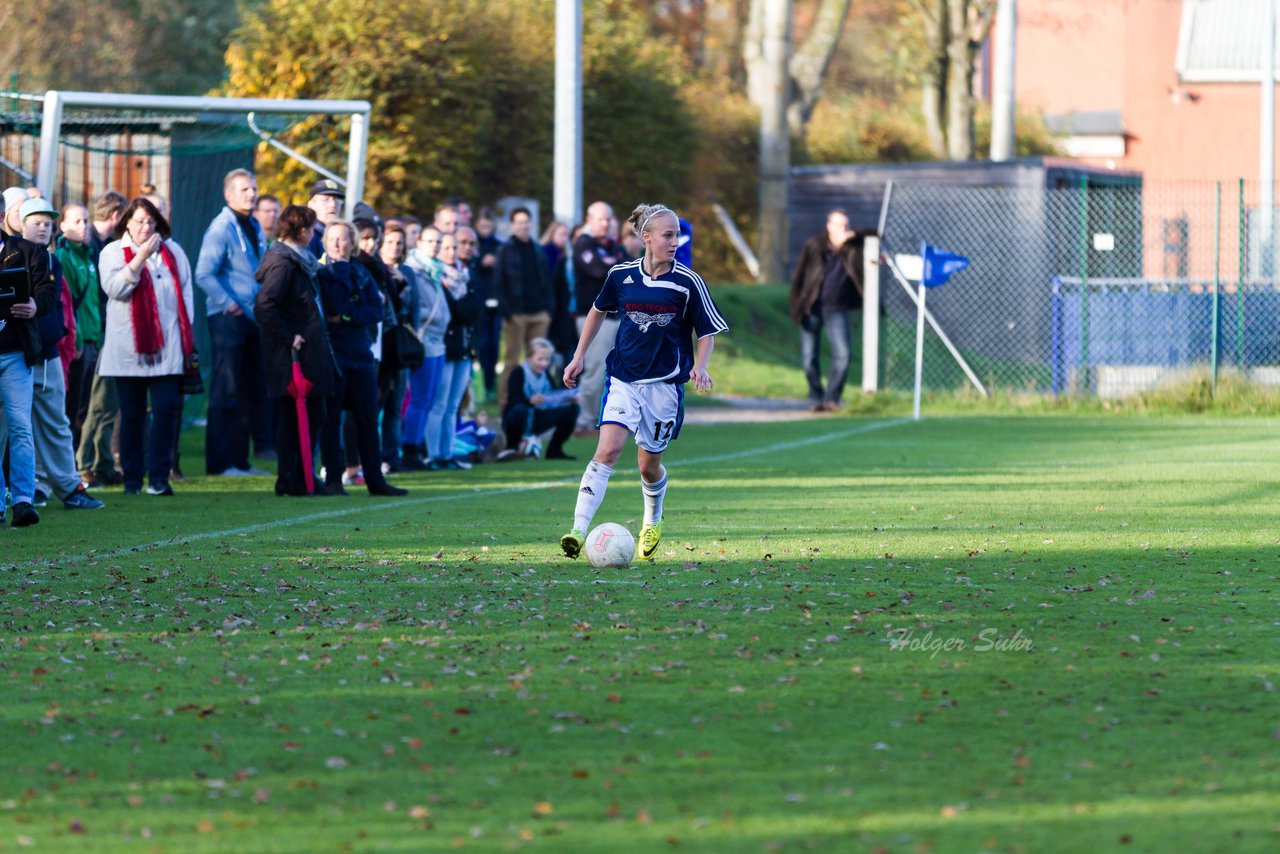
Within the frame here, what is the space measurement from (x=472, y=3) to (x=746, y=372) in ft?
24.9

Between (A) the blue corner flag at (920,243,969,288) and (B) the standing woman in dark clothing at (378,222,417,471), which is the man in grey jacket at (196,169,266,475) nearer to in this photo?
(B) the standing woman in dark clothing at (378,222,417,471)

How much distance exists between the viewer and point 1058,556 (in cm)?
977

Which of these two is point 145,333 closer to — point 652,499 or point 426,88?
point 652,499

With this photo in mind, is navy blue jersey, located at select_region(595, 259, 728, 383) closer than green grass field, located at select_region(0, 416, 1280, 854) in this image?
No

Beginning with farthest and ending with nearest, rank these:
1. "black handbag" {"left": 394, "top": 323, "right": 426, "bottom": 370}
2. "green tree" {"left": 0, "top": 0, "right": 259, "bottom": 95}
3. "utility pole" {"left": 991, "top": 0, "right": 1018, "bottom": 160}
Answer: "green tree" {"left": 0, "top": 0, "right": 259, "bottom": 95}
"utility pole" {"left": 991, "top": 0, "right": 1018, "bottom": 160}
"black handbag" {"left": 394, "top": 323, "right": 426, "bottom": 370}

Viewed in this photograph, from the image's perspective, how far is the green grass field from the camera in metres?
4.94

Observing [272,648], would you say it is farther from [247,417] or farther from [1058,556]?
[247,417]

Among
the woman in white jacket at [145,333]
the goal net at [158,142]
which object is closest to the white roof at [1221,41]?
the goal net at [158,142]

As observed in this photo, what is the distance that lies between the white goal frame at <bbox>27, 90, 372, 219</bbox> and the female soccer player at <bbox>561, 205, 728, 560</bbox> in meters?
5.88

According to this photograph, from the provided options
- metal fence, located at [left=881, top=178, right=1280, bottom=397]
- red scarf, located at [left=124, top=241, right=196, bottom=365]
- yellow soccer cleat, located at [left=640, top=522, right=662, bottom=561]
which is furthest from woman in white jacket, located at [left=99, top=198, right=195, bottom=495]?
metal fence, located at [left=881, top=178, right=1280, bottom=397]

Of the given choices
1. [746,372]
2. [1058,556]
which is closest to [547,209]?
[746,372]

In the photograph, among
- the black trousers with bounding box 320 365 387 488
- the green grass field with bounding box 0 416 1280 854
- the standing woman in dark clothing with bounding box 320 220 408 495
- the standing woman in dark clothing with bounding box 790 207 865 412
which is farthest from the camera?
the standing woman in dark clothing with bounding box 790 207 865 412

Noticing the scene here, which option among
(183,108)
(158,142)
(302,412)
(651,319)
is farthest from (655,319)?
(158,142)

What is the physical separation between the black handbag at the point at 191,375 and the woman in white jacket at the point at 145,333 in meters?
0.03
